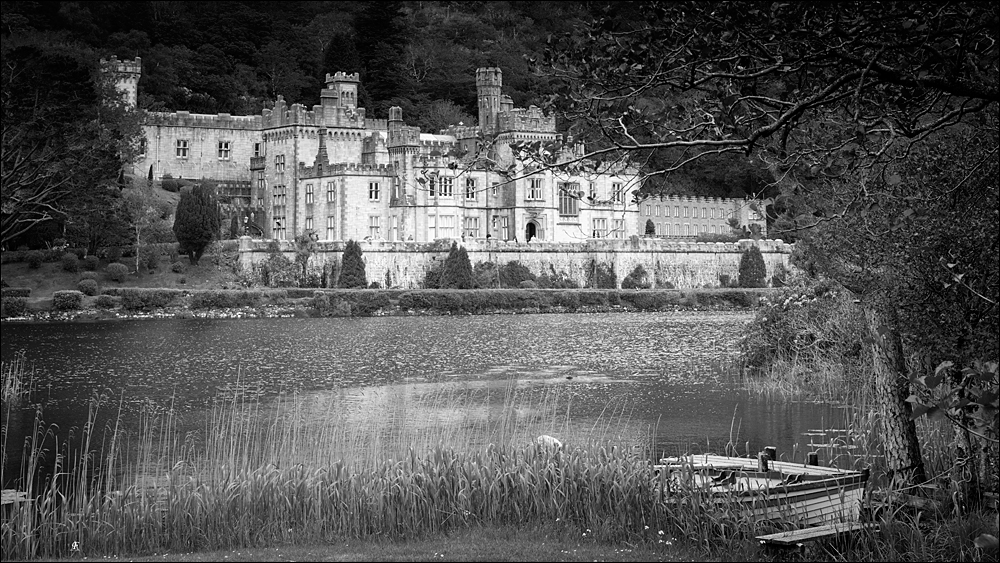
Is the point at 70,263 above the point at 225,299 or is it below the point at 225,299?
above

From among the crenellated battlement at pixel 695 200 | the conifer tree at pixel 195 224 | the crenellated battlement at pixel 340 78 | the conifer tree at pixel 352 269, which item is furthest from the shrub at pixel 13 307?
the crenellated battlement at pixel 695 200

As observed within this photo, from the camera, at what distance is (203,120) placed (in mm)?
70875

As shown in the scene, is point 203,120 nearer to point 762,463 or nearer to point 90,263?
point 90,263

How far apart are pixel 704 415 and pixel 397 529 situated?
9947 mm

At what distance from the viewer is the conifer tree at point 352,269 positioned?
5434 cm

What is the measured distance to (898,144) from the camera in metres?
12.9

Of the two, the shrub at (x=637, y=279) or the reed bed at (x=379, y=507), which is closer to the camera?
the reed bed at (x=379, y=507)

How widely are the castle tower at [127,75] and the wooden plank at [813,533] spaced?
204ft

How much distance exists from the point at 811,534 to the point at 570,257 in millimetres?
50907

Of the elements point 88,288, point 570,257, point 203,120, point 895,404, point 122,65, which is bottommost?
point 895,404

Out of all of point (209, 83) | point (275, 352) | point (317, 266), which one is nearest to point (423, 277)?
point (317, 266)

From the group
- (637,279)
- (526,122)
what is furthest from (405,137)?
(637,279)

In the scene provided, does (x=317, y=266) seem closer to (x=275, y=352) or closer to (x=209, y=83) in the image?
(x=275, y=352)

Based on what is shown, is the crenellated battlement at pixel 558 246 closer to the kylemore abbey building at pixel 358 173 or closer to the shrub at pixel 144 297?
the kylemore abbey building at pixel 358 173
